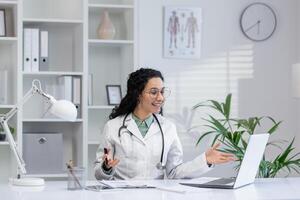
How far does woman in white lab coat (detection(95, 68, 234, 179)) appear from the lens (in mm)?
3590

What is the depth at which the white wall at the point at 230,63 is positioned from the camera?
5020 millimetres

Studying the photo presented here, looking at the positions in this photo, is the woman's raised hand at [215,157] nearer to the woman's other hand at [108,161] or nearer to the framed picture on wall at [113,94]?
the woman's other hand at [108,161]

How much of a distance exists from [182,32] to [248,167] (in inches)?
86.4

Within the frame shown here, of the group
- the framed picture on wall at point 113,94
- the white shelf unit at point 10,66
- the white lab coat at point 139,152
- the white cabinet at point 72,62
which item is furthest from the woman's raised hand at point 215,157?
the white shelf unit at point 10,66

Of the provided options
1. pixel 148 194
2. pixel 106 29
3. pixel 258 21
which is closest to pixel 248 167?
pixel 148 194

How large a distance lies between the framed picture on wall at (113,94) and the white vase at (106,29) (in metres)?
0.39

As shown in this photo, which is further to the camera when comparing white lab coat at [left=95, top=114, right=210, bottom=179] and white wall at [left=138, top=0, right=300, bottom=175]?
white wall at [left=138, top=0, right=300, bottom=175]

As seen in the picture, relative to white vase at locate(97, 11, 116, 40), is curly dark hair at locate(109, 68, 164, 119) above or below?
below

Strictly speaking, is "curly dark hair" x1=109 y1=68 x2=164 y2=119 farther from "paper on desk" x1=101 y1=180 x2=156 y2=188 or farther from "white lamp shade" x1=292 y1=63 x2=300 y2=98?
"white lamp shade" x1=292 y1=63 x2=300 y2=98

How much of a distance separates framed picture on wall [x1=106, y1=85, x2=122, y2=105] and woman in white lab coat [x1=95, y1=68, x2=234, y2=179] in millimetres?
1089

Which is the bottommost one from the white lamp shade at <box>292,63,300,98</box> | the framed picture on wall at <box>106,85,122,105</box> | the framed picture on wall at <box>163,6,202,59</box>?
the framed picture on wall at <box>106,85,122,105</box>

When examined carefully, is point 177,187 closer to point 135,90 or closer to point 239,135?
point 135,90

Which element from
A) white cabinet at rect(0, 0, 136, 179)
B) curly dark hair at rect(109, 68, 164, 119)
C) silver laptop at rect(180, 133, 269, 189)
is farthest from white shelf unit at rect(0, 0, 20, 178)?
silver laptop at rect(180, 133, 269, 189)

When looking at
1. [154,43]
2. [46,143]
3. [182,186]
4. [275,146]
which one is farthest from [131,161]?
[275,146]
